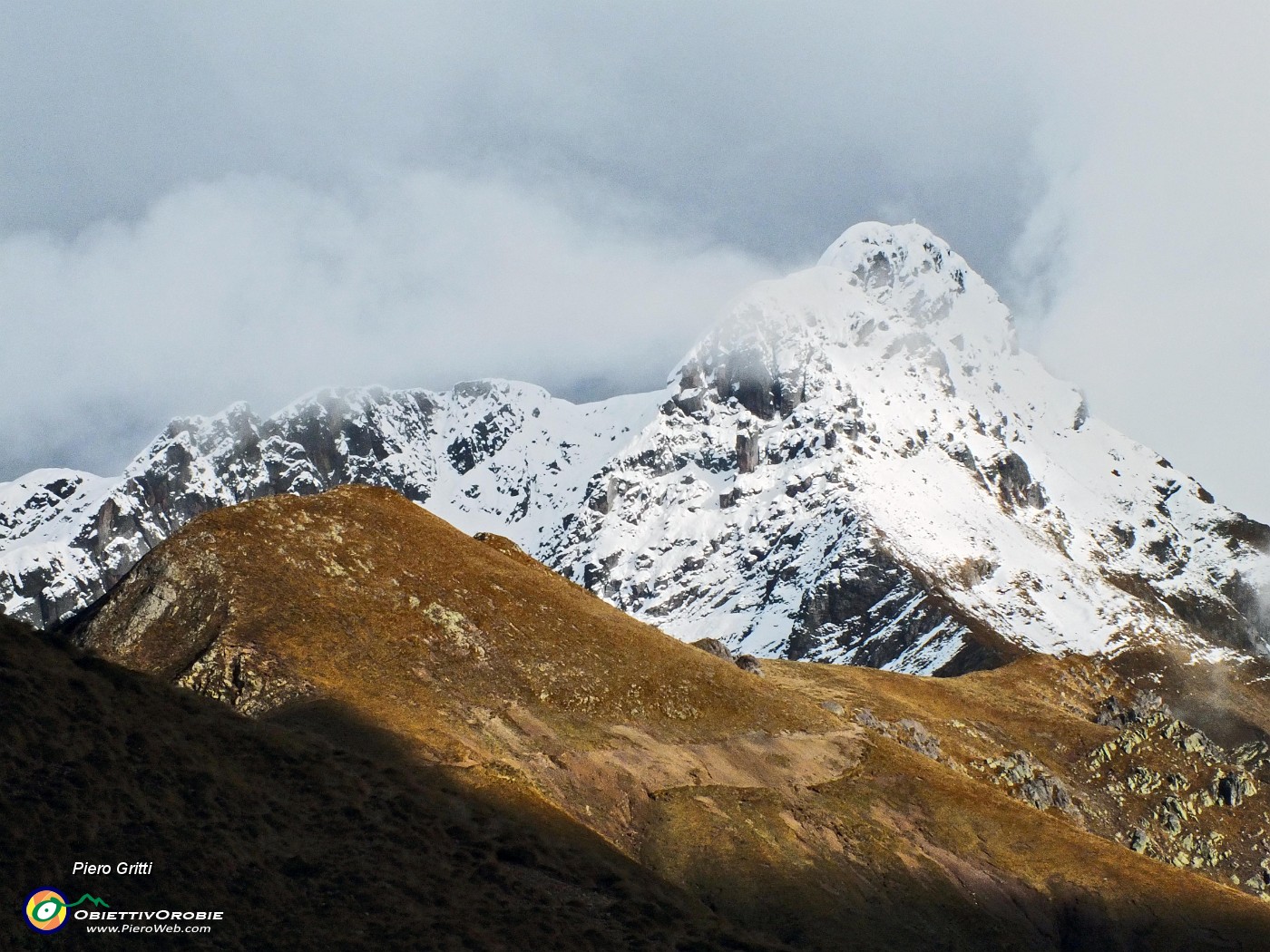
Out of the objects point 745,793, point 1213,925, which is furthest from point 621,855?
point 1213,925

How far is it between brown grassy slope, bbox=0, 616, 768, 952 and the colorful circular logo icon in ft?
1.39

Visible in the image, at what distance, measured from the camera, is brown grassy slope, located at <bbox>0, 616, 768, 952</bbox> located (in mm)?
36969

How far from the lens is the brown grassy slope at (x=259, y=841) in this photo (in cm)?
3697

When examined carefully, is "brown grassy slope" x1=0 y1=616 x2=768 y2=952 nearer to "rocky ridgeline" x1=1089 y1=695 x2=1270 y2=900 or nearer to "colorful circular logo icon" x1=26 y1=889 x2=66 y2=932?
"colorful circular logo icon" x1=26 y1=889 x2=66 y2=932

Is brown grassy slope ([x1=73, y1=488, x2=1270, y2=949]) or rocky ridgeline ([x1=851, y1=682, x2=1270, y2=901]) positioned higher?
rocky ridgeline ([x1=851, y1=682, x2=1270, y2=901])

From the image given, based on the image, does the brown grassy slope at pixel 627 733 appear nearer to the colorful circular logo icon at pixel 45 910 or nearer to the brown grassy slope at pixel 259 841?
the brown grassy slope at pixel 259 841

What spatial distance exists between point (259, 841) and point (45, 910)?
9.02m

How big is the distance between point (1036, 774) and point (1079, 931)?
64006 mm

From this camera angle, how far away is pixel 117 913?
35281 millimetres

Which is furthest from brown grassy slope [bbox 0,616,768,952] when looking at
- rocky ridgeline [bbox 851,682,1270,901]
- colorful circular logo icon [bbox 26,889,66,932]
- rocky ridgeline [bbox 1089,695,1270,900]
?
rocky ridgeline [bbox 1089,695,1270,900]

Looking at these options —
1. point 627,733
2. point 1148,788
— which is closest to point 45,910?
point 627,733

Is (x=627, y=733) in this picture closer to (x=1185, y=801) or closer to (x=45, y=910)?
(x=45, y=910)

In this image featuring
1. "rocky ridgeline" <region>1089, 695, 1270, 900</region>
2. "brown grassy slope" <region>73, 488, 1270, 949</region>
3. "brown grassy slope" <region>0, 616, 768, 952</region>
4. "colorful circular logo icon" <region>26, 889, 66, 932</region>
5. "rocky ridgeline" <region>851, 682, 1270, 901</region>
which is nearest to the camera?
"colorful circular logo icon" <region>26, 889, 66, 932</region>

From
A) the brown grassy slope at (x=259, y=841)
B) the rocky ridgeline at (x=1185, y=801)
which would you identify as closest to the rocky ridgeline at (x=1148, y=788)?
the rocky ridgeline at (x=1185, y=801)
